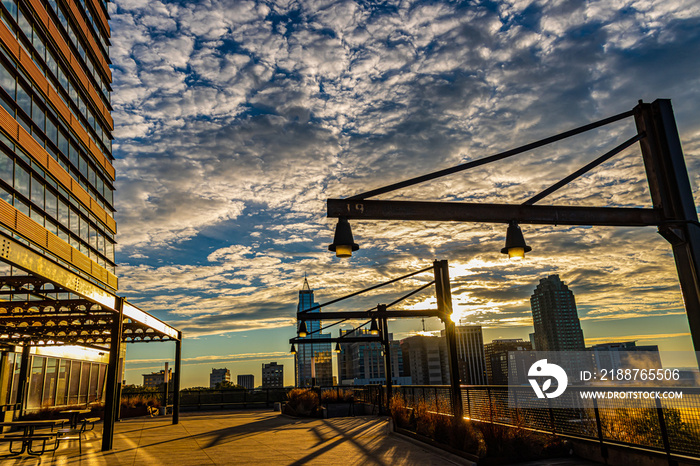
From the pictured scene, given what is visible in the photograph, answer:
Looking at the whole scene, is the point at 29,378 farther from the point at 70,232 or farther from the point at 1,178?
the point at 70,232

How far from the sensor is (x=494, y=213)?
7926mm

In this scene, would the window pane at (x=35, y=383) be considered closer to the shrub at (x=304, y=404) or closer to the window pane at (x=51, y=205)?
the window pane at (x=51, y=205)

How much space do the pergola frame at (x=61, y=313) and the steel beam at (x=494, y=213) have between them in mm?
6933

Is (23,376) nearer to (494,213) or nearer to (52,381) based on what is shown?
(52,381)

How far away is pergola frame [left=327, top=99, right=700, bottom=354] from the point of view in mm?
7551

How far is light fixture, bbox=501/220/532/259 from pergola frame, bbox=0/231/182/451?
9.13m

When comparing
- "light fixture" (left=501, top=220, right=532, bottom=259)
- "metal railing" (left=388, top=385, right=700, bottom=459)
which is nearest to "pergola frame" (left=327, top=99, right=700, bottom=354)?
"light fixture" (left=501, top=220, right=532, bottom=259)

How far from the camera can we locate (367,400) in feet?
96.1

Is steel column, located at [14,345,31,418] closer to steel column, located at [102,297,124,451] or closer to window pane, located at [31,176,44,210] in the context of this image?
window pane, located at [31,176,44,210]

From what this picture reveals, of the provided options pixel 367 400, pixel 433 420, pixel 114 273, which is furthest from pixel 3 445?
pixel 114 273

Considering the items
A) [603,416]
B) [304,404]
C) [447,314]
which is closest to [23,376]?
[304,404]

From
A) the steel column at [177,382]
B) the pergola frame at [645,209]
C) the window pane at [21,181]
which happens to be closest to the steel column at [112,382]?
the steel column at [177,382]

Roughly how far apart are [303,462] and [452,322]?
6889 mm

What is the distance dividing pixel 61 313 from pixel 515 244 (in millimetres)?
16664
